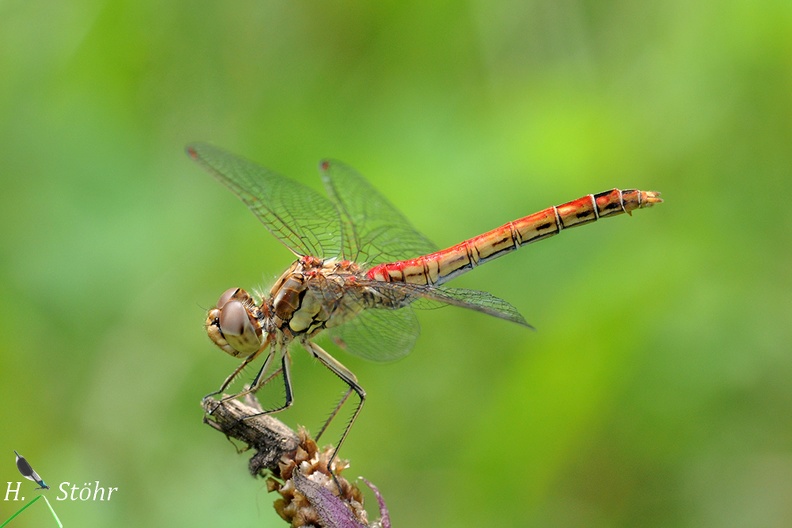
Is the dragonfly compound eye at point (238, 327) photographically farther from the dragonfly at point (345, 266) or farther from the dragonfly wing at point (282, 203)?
the dragonfly wing at point (282, 203)

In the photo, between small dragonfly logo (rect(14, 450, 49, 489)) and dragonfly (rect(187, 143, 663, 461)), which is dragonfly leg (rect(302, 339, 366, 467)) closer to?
dragonfly (rect(187, 143, 663, 461))

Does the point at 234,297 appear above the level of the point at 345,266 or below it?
below

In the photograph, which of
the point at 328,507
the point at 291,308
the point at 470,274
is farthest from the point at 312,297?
the point at 328,507

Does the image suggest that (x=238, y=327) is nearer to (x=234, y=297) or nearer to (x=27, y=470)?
(x=234, y=297)

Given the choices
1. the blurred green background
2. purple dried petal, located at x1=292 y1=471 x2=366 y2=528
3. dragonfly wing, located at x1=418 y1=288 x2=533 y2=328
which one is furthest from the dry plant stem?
the blurred green background


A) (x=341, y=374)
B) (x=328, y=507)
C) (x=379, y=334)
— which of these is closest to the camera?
(x=328, y=507)

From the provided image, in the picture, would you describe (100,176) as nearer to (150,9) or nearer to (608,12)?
(150,9)

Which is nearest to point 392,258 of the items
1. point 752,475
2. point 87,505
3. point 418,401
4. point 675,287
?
point 418,401
